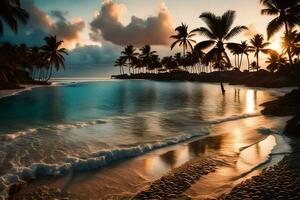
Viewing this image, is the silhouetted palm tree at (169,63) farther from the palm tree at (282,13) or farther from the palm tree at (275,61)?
the palm tree at (282,13)

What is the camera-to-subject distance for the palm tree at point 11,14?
19578 mm

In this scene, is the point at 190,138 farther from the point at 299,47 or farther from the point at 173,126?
the point at 299,47

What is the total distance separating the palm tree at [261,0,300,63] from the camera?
30578mm

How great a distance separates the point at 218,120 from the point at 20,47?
219ft

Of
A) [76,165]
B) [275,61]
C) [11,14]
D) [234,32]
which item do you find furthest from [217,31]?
[275,61]

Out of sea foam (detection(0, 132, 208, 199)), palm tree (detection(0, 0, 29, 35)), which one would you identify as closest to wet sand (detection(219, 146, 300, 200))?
sea foam (detection(0, 132, 208, 199))

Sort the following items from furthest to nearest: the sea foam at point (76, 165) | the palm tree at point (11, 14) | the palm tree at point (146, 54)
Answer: the palm tree at point (146, 54) < the palm tree at point (11, 14) < the sea foam at point (76, 165)

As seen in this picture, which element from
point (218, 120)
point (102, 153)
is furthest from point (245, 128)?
point (102, 153)

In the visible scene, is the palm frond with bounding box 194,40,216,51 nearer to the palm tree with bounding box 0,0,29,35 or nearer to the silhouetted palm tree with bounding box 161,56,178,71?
the palm tree with bounding box 0,0,29,35

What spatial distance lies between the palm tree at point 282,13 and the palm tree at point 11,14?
25213 millimetres

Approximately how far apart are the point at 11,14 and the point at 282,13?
27254 mm

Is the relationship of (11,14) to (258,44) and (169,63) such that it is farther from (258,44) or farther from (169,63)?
(169,63)

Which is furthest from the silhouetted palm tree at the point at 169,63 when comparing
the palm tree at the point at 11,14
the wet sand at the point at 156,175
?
the wet sand at the point at 156,175

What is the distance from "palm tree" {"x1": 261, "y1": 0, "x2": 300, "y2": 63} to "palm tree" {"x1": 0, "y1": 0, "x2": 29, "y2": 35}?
25.2 m
